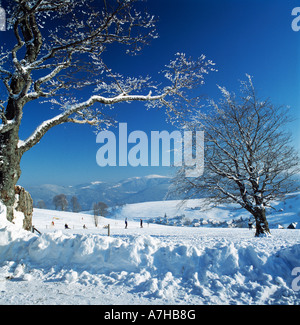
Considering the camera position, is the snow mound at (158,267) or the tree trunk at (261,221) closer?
the snow mound at (158,267)

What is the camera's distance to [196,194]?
11422mm

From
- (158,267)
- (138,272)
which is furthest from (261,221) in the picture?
(138,272)

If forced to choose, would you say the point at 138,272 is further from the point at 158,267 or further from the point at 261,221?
the point at 261,221

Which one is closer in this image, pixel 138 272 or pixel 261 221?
pixel 138 272

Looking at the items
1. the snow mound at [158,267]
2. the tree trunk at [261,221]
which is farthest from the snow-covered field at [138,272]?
the tree trunk at [261,221]

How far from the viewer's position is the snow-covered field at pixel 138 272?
9.60ft

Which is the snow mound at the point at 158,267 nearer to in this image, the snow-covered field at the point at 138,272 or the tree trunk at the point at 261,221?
the snow-covered field at the point at 138,272

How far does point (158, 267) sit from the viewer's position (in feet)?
12.3

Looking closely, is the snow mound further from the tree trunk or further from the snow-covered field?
the tree trunk

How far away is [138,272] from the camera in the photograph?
367 cm

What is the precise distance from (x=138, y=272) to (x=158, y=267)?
40 centimetres
